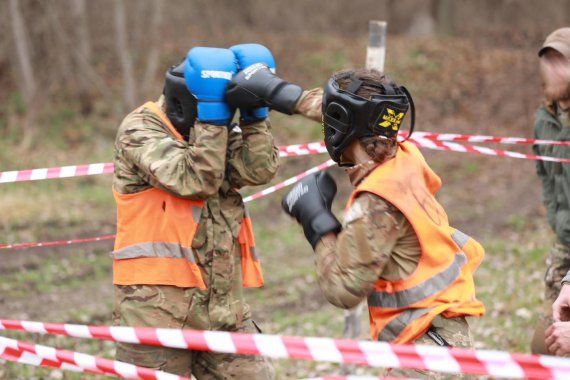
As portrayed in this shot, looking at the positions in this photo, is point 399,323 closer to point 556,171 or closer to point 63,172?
point 556,171

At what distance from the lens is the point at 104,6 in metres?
20.9

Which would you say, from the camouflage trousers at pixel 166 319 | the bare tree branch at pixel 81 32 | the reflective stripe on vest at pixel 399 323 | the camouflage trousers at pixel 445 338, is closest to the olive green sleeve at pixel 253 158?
the camouflage trousers at pixel 166 319

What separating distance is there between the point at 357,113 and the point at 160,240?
1425 mm

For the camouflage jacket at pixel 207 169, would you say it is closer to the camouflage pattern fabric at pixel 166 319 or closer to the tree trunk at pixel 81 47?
the camouflage pattern fabric at pixel 166 319

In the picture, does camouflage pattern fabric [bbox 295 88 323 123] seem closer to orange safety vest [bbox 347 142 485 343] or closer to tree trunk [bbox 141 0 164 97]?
orange safety vest [bbox 347 142 485 343]

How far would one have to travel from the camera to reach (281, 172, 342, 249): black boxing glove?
11.0ft

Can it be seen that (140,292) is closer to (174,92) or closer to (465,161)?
(174,92)

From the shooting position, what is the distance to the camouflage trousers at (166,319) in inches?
162

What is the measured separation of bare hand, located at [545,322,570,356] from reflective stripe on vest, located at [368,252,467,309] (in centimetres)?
59

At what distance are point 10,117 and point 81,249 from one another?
24.0 feet

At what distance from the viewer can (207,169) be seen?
397 centimetres

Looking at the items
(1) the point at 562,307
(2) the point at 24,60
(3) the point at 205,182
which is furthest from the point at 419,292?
(2) the point at 24,60

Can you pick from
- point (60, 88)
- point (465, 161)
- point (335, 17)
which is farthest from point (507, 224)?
point (335, 17)

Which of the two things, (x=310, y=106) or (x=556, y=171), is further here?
(x=556, y=171)
